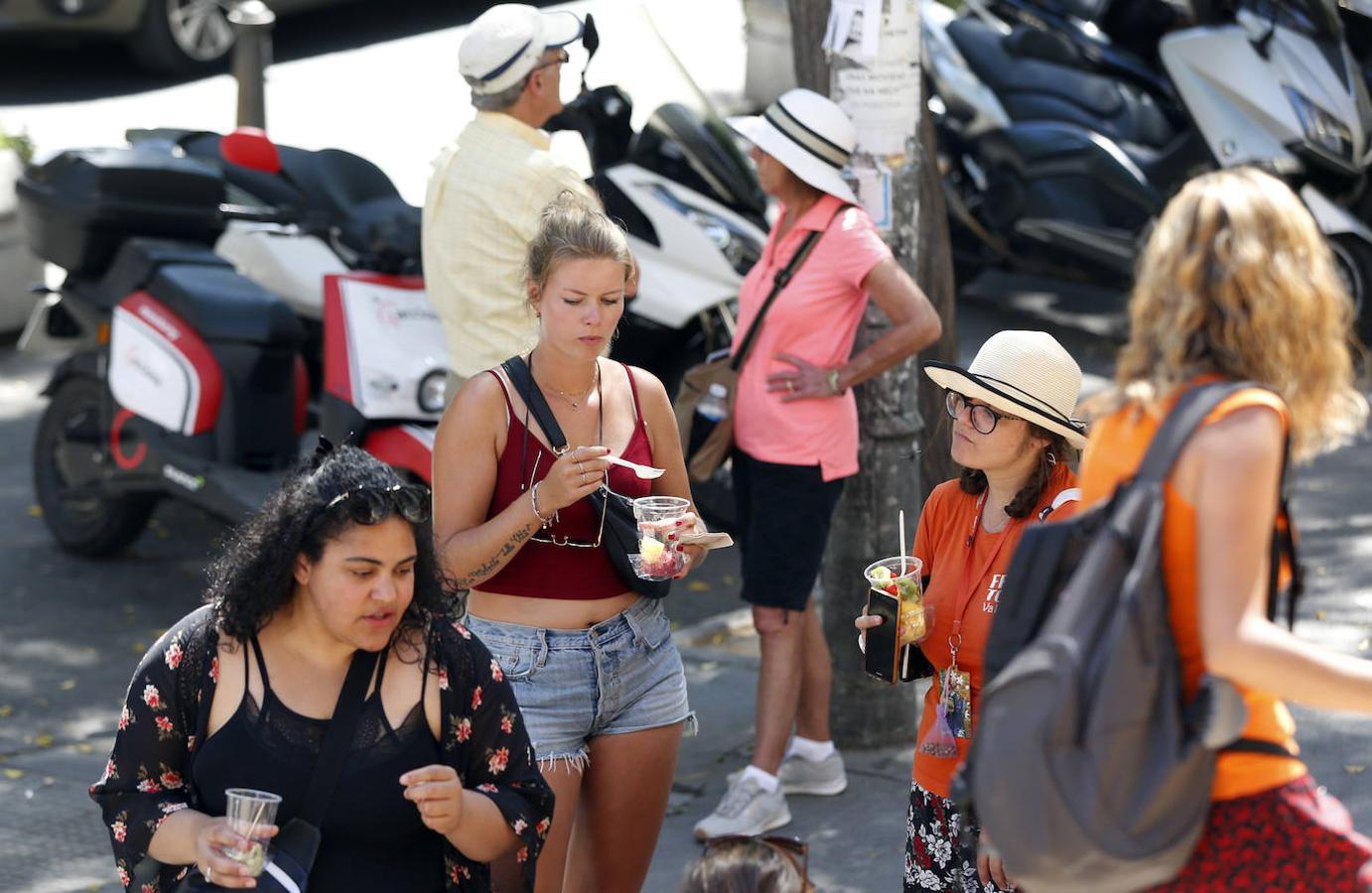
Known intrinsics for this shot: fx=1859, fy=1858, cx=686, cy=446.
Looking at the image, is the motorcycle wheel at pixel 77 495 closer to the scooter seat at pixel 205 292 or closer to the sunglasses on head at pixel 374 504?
the scooter seat at pixel 205 292

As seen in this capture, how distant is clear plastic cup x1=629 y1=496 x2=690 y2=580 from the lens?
3652 millimetres

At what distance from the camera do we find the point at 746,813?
504 cm

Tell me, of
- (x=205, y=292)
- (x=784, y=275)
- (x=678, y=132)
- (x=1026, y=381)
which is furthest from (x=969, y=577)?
(x=678, y=132)

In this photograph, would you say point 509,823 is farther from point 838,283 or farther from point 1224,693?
point 838,283

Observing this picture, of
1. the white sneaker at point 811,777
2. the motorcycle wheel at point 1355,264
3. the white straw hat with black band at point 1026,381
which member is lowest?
the motorcycle wheel at point 1355,264

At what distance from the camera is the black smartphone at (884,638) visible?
136 inches

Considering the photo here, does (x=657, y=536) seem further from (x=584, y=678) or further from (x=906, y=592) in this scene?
(x=906, y=592)

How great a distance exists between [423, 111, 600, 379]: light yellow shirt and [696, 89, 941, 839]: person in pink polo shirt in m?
0.63

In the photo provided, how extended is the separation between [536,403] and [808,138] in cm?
177

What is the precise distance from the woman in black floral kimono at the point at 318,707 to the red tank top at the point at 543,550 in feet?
1.75

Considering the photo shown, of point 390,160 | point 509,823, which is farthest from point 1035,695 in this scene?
point 390,160

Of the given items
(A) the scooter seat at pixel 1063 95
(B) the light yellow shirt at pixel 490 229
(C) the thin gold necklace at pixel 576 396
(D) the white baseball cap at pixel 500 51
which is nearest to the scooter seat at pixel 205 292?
(B) the light yellow shirt at pixel 490 229

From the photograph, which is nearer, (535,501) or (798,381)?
(535,501)

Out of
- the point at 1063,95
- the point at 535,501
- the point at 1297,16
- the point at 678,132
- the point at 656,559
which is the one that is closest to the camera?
the point at 535,501
